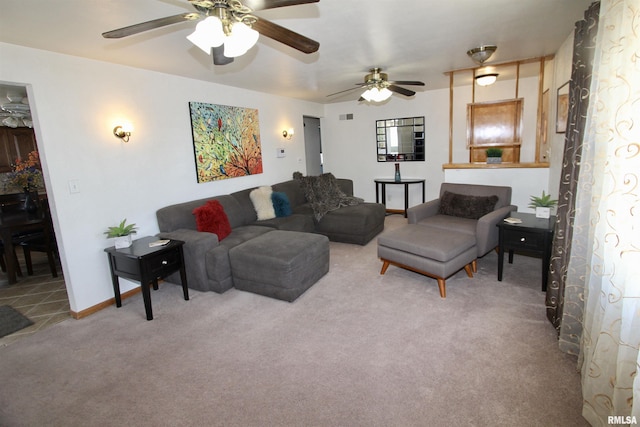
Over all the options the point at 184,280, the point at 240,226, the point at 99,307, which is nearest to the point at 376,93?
the point at 240,226

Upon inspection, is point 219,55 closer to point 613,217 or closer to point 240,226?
point 613,217

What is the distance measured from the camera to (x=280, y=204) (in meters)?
4.70

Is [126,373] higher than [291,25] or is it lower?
lower

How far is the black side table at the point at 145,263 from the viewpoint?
2819 millimetres

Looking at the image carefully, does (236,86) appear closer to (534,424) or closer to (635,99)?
(635,99)

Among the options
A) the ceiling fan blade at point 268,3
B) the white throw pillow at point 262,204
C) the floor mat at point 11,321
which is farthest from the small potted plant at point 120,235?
the ceiling fan blade at point 268,3

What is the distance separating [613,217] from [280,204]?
373 centimetres

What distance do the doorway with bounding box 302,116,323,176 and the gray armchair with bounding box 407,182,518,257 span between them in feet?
12.5

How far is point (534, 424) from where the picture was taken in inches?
65.2

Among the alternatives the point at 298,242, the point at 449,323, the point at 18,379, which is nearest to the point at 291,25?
the point at 298,242

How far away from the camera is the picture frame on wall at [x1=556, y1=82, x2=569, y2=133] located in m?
3.03

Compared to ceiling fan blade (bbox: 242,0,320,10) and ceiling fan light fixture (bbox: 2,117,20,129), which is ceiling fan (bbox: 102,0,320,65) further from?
ceiling fan light fixture (bbox: 2,117,20,129)

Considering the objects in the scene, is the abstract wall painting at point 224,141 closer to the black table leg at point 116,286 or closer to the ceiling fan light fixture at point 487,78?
Answer: the black table leg at point 116,286

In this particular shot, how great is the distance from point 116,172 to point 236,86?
2.13 m
